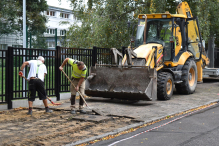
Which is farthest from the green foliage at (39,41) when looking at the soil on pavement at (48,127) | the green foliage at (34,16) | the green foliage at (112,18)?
the green foliage at (34,16)

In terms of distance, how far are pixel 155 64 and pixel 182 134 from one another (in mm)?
5244

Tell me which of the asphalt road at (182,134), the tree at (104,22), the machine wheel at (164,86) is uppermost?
the tree at (104,22)

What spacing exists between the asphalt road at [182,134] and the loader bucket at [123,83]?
211cm

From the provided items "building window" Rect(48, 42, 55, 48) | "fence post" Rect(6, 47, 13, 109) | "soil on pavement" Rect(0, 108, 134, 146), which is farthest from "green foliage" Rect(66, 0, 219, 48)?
"soil on pavement" Rect(0, 108, 134, 146)

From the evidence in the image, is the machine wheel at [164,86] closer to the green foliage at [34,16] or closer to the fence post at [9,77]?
the fence post at [9,77]

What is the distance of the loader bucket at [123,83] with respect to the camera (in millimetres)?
10523

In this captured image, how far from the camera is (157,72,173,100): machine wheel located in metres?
11.5

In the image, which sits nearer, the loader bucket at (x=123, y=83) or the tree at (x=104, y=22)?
the loader bucket at (x=123, y=83)

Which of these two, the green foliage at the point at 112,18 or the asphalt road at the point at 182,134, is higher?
the green foliage at the point at 112,18

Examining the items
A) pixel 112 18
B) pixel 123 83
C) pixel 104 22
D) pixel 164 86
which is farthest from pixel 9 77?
pixel 112 18

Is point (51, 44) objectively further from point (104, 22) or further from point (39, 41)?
point (104, 22)

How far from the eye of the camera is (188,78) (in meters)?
13.7

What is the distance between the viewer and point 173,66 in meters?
13.2

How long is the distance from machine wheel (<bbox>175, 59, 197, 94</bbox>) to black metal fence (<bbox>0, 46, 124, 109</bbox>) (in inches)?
128
